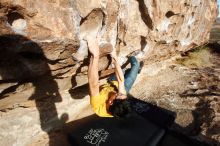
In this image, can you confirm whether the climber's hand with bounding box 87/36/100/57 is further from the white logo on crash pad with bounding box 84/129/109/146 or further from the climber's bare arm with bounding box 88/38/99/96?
the white logo on crash pad with bounding box 84/129/109/146

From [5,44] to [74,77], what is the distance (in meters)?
1.87

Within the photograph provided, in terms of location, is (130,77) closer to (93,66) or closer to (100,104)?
(100,104)

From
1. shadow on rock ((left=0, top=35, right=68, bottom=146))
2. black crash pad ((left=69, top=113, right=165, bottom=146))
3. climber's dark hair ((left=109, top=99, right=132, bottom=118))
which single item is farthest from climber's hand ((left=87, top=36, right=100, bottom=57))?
black crash pad ((left=69, top=113, right=165, bottom=146))

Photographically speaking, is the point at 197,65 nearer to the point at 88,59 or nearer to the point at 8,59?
the point at 88,59

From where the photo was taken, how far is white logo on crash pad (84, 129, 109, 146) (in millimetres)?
4059

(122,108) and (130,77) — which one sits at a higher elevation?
(122,108)

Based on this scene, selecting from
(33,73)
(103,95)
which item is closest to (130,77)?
(103,95)

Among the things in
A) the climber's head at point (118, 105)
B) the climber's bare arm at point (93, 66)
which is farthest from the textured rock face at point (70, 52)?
the climber's head at point (118, 105)

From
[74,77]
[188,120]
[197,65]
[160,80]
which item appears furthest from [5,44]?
[197,65]

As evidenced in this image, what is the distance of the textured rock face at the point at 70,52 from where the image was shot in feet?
11.1

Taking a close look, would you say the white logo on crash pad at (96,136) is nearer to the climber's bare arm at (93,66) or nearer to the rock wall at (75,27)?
the climber's bare arm at (93,66)

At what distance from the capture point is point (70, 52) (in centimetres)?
396

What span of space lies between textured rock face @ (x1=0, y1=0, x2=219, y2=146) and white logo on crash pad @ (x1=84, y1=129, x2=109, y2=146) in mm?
1068

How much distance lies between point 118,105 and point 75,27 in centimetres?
125
